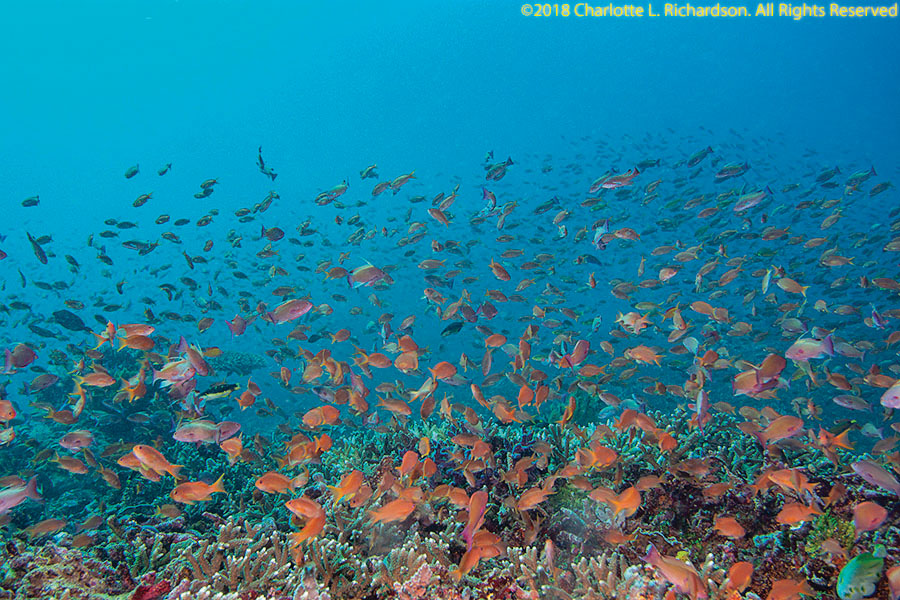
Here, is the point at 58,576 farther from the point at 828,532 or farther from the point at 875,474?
the point at 875,474

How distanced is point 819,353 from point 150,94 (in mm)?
138519

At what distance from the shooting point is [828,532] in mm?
3113

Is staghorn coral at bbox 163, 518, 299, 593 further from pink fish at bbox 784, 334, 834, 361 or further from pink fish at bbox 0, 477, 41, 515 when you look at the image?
pink fish at bbox 784, 334, 834, 361

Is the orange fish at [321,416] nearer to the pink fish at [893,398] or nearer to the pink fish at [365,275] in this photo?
the pink fish at [365,275]

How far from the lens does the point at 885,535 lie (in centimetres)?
296

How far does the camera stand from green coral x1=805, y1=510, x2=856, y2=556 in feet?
9.91

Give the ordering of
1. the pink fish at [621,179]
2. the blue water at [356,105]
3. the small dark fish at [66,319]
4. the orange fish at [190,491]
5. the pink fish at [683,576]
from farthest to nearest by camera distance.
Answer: the blue water at [356,105] < the small dark fish at [66,319] < the pink fish at [621,179] < the orange fish at [190,491] < the pink fish at [683,576]

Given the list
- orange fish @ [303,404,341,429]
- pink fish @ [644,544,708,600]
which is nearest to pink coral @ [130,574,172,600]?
orange fish @ [303,404,341,429]

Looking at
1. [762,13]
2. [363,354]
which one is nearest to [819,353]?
[363,354]

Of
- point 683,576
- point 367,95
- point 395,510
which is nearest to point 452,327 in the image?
point 395,510

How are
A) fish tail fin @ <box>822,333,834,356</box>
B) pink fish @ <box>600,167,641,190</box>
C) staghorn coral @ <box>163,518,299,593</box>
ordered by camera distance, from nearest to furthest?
staghorn coral @ <box>163,518,299,593</box>
fish tail fin @ <box>822,333,834,356</box>
pink fish @ <box>600,167,641,190</box>

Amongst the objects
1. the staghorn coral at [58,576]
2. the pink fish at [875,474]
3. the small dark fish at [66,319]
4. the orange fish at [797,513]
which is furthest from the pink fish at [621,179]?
the small dark fish at [66,319]

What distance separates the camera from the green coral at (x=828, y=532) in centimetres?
302

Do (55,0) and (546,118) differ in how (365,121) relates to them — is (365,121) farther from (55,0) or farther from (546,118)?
(55,0)
